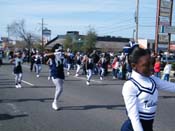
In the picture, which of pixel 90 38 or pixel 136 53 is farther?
pixel 90 38

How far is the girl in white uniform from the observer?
3.51 metres

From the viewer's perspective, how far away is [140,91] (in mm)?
3588

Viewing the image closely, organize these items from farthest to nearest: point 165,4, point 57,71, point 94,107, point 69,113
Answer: point 165,4 → point 94,107 → point 57,71 → point 69,113

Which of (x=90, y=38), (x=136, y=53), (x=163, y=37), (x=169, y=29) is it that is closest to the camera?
(x=136, y=53)

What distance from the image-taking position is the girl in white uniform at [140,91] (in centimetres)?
→ 351

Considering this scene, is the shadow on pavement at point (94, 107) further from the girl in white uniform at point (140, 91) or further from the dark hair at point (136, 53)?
the dark hair at point (136, 53)

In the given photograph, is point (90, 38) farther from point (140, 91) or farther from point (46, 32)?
point (140, 91)

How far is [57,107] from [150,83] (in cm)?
759

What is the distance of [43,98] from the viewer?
1346cm

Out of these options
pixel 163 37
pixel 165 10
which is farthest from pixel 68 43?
pixel 165 10

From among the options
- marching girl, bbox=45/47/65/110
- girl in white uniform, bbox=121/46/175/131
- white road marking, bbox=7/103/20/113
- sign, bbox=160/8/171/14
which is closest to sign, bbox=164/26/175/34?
sign, bbox=160/8/171/14

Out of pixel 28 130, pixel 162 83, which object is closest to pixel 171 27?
pixel 28 130

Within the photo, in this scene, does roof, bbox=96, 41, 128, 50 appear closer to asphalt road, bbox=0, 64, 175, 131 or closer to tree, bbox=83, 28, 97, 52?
tree, bbox=83, 28, 97, 52

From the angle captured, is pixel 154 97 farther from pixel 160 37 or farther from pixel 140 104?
pixel 160 37
